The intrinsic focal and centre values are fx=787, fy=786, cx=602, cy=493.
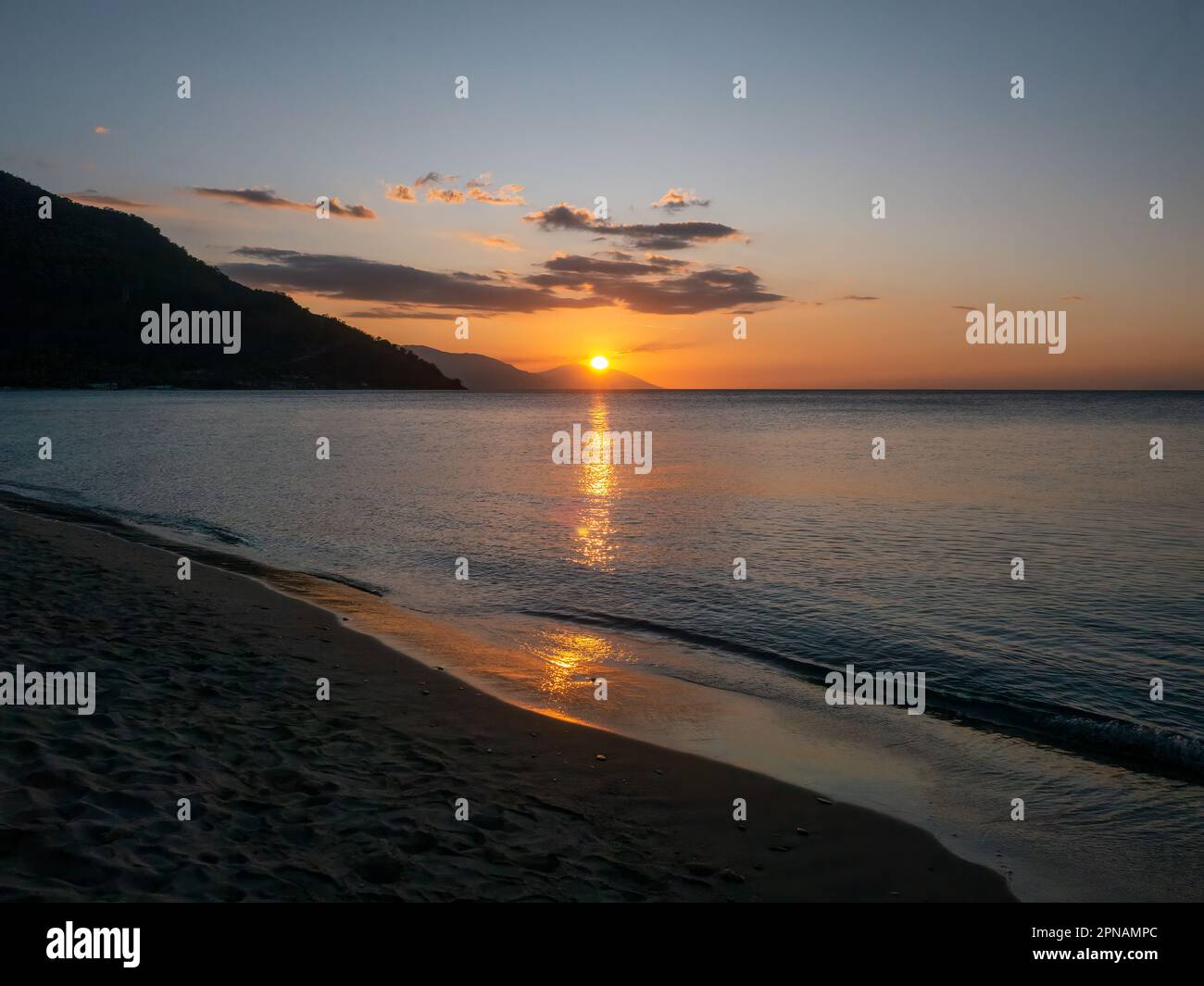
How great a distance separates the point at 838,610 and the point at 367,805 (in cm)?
1209

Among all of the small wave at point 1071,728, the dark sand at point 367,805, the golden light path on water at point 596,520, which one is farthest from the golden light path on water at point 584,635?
the small wave at point 1071,728

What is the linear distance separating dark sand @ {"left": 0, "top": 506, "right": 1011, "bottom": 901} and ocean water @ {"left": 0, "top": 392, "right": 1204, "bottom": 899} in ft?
3.65

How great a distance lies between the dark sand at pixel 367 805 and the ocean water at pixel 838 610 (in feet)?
3.65

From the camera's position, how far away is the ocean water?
→ 8.95 meters

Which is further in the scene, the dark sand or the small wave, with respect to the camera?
the small wave

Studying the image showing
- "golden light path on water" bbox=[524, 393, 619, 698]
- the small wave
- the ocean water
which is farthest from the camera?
"golden light path on water" bbox=[524, 393, 619, 698]

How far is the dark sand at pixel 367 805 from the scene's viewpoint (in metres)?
5.71

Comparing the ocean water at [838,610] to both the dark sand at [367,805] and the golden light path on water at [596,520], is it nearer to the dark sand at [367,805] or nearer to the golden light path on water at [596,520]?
the golden light path on water at [596,520]

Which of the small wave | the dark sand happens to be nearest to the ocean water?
the small wave

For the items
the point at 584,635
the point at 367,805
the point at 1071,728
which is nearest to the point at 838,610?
the point at 584,635

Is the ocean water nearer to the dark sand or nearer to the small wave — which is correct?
the small wave
